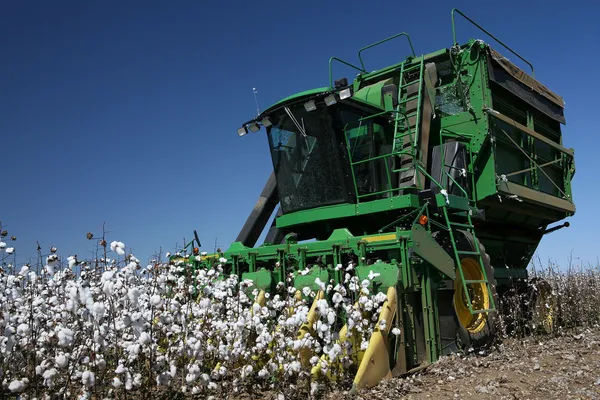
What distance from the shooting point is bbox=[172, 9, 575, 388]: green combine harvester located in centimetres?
563

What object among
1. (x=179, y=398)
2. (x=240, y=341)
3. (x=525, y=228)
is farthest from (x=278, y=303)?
(x=525, y=228)

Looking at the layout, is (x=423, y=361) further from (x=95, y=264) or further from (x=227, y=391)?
(x=95, y=264)

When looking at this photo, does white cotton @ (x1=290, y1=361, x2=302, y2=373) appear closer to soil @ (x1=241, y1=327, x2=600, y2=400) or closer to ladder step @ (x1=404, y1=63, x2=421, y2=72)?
soil @ (x1=241, y1=327, x2=600, y2=400)

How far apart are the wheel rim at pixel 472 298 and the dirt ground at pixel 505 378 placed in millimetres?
377

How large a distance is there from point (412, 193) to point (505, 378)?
2446mm

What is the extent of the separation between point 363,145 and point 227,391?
11.7 feet

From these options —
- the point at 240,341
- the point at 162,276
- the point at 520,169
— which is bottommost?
the point at 240,341

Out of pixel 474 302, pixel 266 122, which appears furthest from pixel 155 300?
pixel 474 302

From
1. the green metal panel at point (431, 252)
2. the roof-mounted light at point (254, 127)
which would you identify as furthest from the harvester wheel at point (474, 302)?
the roof-mounted light at point (254, 127)

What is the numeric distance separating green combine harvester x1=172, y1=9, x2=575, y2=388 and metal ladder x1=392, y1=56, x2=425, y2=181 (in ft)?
0.07

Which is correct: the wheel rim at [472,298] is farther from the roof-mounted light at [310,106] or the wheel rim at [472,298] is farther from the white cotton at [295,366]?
the white cotton at [295,366]

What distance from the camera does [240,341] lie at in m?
4.42

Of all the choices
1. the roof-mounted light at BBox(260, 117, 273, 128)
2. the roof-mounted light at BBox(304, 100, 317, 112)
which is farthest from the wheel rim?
the roof-mounted light at BBox(260, 117, 273, 128)

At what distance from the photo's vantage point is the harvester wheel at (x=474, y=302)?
20.9 feet
